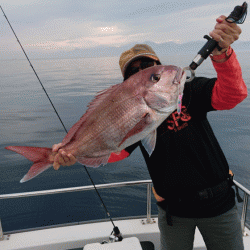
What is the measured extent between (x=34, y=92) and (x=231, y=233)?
28.6 meters

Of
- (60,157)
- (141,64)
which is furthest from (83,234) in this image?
(141,64)

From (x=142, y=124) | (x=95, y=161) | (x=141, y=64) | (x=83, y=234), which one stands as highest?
(x=141, y=64)

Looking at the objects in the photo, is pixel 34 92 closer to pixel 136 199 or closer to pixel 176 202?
pixel 136 199

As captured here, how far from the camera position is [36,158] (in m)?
1.80

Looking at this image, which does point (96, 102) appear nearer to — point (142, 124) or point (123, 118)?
point (123, 118)

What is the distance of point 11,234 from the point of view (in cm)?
376

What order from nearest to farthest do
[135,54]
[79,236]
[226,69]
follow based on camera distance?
[226,69] → [135,54] → [79,236]

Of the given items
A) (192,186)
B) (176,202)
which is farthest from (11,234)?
(192,186)

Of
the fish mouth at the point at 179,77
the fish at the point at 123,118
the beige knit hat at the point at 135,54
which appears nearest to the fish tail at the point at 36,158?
the fish at the point at 123,118

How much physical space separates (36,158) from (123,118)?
75 cm

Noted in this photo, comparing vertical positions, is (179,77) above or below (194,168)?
above

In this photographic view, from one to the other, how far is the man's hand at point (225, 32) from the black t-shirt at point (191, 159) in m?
0.66

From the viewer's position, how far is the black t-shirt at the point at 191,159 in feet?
7.98

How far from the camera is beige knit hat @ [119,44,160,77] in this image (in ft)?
7.89
